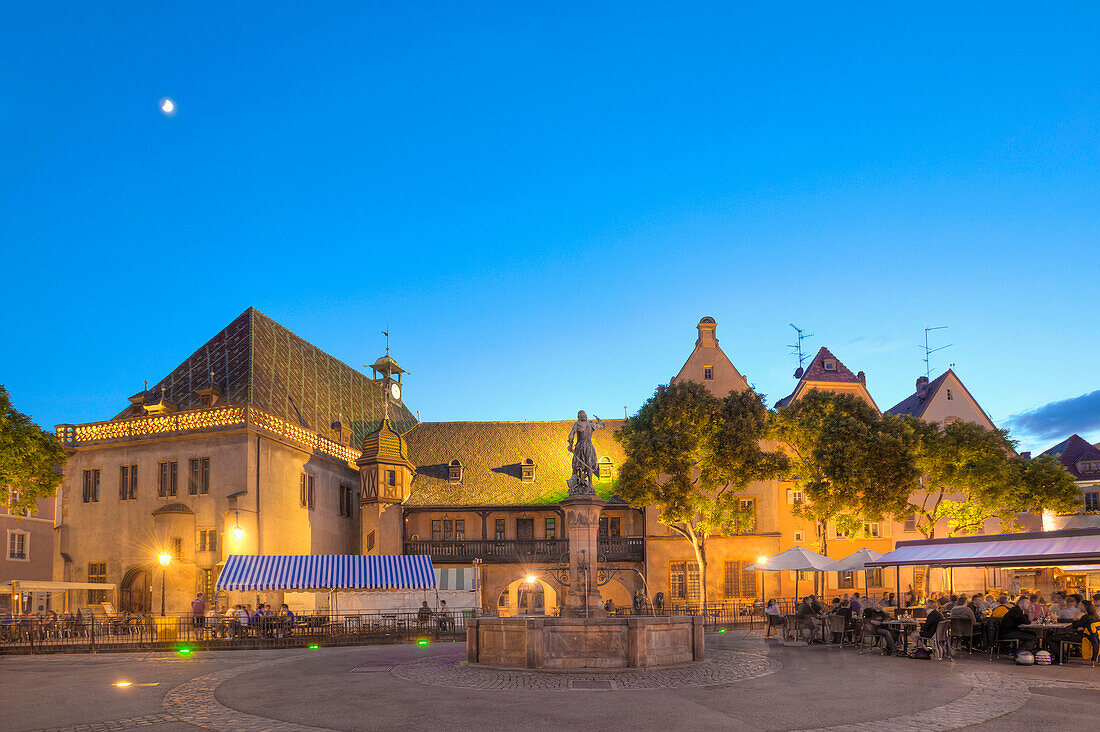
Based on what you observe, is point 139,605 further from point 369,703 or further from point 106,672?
point 369,703

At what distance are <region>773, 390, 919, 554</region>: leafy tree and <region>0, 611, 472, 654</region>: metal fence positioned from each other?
1704 cm

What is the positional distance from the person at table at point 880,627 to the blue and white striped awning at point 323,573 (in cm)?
1759

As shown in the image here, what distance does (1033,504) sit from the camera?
40.4 metres

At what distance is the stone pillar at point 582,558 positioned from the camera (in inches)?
905

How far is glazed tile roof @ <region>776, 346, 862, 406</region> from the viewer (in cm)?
5225

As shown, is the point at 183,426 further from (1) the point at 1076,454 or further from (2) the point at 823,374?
(1) the point at 1076,454

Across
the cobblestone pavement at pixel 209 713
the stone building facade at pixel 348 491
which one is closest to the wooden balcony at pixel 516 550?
the stone building facade at pixel 348 491

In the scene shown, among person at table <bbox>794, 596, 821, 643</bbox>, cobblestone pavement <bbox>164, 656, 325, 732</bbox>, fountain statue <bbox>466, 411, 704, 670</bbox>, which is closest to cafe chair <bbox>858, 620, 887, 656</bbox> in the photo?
person at table <bbox>794, 596, 821, 643</bbox>

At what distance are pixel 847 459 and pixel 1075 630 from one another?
18.5 m

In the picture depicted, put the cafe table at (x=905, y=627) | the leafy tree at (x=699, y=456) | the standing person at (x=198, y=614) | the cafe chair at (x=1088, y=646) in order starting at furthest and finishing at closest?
1. the leafy tree at (x=699, y=456)
2. the standing person at (x=198, y=614)
3. the cafe table at (x=905, y=627)
4. the cafe chair at (x=1088, y=646)

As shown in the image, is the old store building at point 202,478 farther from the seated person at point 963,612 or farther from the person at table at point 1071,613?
the person at table at point 1071,613

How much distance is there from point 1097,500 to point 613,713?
60306mm

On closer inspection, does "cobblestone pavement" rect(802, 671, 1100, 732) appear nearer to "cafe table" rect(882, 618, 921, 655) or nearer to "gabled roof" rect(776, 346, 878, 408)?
"cafe table" rect(882, 618, 921, 655)

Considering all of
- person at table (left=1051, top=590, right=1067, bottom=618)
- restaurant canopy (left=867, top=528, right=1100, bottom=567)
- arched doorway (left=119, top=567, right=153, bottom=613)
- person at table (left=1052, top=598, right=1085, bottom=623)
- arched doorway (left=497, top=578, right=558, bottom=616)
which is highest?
restaurant canopy (left=867, top=528, right=1100, bottom=567)
